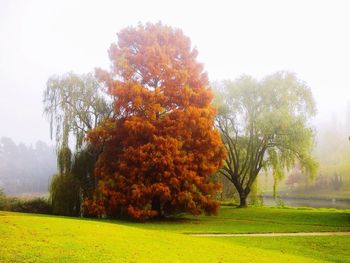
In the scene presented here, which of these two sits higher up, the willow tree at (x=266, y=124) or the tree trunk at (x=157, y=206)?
the willow tree at (x=266, y=124)

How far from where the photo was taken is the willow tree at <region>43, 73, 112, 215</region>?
30.6 m

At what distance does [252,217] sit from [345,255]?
15054mm

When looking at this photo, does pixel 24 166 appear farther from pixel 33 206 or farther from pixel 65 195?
pixel 65 195

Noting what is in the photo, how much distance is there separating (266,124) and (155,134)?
11953 mm

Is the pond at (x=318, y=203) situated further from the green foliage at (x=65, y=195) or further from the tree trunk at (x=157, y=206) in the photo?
the green foliage at (x=65, y=195)

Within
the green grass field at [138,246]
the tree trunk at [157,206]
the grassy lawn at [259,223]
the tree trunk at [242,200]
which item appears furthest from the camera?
the tree trunk at [242,200]

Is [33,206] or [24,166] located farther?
[24,166]

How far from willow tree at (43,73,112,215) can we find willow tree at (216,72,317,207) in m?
12.5

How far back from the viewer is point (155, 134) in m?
27.7

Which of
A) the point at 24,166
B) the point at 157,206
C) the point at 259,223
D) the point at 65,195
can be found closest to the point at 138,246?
the point at 259,223

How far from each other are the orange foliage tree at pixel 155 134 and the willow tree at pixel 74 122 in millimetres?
2817

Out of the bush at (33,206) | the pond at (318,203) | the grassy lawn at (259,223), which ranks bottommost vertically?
the pond at (318,203)

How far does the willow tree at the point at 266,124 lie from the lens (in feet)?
111

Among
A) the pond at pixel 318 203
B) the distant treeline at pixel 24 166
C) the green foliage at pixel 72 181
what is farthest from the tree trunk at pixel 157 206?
the distant treeline at pixel 24 166
